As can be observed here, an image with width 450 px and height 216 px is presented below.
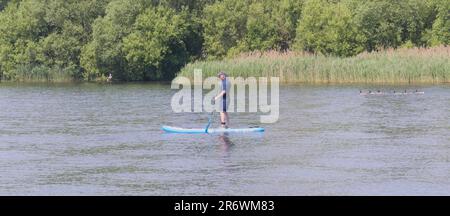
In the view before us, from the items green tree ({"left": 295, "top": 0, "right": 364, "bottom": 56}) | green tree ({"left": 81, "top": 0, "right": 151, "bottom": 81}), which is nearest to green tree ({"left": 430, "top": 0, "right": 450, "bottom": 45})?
green tree ({"left": 295, "top": 0, "right": 364, "bottom": 56})

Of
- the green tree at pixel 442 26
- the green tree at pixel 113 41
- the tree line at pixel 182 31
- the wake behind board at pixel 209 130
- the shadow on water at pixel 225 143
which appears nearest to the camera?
the shadow on water at pixel 225 143

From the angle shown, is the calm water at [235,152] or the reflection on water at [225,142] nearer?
the calm water at [235,152]

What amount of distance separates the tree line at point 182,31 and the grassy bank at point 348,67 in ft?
23.3

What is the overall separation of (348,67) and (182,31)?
19971mm

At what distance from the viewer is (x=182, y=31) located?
8438cm

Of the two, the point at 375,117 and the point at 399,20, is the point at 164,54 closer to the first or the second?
the point at 399,20

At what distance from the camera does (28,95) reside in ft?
202

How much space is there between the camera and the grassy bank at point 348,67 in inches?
2532

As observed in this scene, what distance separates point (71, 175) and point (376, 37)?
5736 cm

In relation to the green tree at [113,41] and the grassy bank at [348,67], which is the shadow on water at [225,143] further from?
the green tree at [113,41]

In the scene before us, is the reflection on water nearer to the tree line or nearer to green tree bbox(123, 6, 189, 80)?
the tree line
